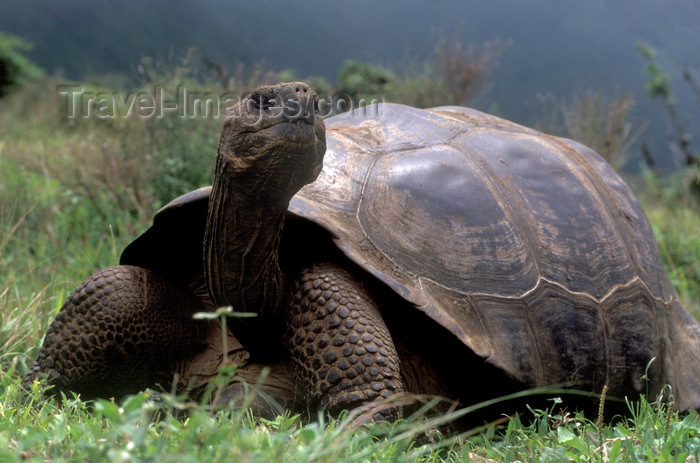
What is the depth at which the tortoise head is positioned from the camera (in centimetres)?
194

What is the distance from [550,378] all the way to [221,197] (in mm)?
1385

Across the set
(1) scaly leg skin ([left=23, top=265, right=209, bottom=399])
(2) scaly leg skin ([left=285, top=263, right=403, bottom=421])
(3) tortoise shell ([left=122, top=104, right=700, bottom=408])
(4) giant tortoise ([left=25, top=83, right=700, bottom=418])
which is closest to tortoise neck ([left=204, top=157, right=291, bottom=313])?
(4) giant tortoise ([left=25, top=83, right=700, bottom=418])

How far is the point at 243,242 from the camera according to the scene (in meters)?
2.25

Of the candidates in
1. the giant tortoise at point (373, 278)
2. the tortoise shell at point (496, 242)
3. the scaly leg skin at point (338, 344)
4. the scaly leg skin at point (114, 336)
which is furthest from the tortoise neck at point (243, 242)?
the scaly leg skin at point (114, 336)

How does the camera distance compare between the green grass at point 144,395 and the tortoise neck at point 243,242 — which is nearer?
the green grass at point 144,395

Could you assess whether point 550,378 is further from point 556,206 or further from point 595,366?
point 556,206

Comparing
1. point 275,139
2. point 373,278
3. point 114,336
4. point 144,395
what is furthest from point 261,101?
point 114,336

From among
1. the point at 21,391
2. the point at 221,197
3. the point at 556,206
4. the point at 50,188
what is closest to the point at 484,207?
the point at 556,206

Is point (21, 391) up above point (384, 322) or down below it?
below

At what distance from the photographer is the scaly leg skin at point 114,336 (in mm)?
2611

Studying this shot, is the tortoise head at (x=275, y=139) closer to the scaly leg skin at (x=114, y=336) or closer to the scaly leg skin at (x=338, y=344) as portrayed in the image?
the scaly leg skin at (x=338, y=344)

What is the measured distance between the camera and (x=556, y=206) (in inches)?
118

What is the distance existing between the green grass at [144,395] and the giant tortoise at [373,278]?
173mm

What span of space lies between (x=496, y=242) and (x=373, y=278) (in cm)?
58
